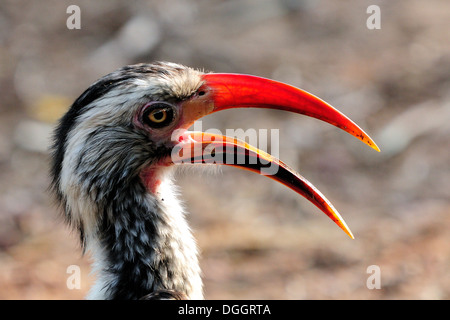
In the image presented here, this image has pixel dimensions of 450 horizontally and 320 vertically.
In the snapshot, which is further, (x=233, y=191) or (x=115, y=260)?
(x=233, y=191)

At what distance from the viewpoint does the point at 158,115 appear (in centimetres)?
384

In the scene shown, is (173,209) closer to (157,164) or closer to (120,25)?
(157,164)

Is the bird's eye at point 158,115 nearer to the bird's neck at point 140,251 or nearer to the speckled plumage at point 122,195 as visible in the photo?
the speckled plumage at point 122,195

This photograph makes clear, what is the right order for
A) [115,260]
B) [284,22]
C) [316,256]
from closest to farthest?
[115,260] → [316,256] → [284,22]

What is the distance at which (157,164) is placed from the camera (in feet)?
12.9

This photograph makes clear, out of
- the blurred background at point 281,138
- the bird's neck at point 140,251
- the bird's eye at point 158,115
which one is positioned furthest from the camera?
the blurred background at point 281,138

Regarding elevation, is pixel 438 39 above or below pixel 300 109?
above

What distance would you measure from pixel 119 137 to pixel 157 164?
0.95 ft

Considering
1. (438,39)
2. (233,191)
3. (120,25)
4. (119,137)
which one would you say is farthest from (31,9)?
(119,137)

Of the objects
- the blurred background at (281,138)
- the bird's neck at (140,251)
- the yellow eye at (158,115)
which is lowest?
the bird's neck at (140,251)

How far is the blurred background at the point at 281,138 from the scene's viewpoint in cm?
699

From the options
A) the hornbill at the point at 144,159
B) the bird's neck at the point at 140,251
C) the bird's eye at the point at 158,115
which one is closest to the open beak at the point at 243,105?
the hornbill at the point at 144,159

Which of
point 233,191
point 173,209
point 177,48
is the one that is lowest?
point 173,209
